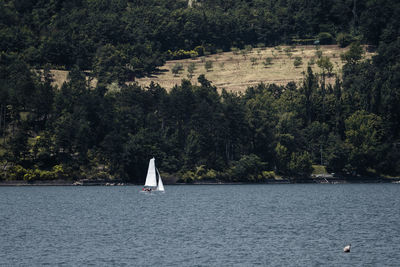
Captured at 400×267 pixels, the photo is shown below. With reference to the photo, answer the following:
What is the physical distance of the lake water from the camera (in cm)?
5088

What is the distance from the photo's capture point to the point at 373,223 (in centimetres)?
7344

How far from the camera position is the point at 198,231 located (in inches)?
2628

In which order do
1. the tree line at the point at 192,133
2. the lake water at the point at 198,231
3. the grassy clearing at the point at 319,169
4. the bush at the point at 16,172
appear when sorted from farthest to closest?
the grassy clearing at the point at 319,169
the tree line at the point at 192,133
the bush at the point at 16,172
the lake water at the point at 198,231

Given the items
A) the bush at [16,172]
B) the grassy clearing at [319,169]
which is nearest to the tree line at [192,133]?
the bush at [16,172]

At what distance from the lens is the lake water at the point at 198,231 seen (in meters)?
50.9

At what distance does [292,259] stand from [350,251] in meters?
6.01

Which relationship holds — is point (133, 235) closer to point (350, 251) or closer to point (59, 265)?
point (59, 265)

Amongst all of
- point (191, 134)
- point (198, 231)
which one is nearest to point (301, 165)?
point (191, 134)

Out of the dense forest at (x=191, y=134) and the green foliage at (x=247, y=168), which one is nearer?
the dense forest at (x=191, y=134)

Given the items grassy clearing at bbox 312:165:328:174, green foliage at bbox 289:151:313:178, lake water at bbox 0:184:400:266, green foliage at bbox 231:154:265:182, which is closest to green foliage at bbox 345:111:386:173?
grassy clearing at bbox 312:165:328:174

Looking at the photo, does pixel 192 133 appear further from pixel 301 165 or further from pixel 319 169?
pixel 319 169

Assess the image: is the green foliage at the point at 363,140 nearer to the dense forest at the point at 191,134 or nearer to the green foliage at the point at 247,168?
the dense forest at the point at 191,134

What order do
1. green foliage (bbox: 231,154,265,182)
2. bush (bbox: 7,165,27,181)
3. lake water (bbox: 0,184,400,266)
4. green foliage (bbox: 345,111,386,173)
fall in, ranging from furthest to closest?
green foliage (bbox: 345,111,386,173), green foliage (bbox: 231,154,265,182), bush (bbox: 7,165,27,181), lake water (bbox: 0,184,400,266)

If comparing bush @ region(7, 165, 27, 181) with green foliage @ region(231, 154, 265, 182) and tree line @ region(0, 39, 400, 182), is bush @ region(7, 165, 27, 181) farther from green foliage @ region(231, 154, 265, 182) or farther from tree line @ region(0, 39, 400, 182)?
green foliage @ region(231, 154, 265, 182)
